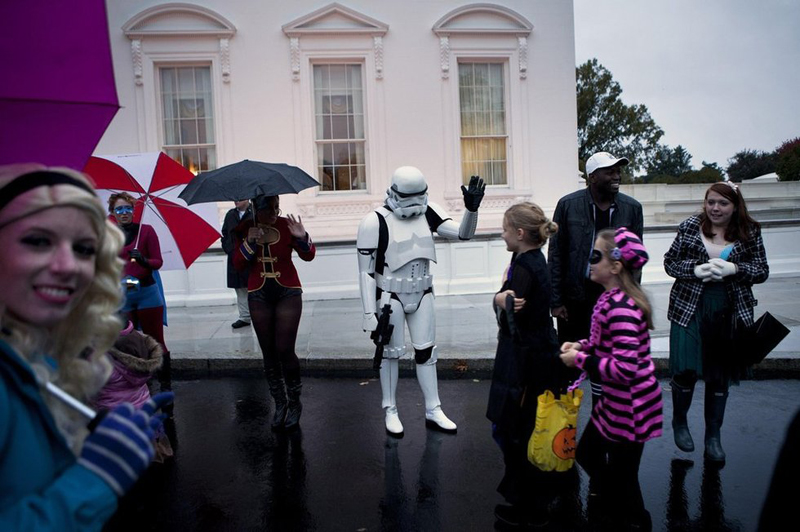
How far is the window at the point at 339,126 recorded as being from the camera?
37.8ft

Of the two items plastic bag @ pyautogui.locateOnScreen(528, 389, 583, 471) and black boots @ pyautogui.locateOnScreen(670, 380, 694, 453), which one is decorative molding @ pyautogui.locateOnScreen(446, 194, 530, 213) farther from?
plastic bag @ pyautogui.locateOnScreen(528, 389, 583, 471)

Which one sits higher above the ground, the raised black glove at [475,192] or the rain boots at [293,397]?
the raised black glove at [475,192]

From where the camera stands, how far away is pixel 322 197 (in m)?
11.5

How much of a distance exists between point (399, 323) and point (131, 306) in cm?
225

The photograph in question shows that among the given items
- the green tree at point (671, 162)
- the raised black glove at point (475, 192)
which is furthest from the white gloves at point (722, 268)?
the green tree at point (671, 162)

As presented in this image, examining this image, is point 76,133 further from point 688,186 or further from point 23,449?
point 688,186

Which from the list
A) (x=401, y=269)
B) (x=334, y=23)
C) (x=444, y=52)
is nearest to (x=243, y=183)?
(x=401, y=269)

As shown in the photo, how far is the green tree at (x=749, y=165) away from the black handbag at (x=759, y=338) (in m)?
31.5

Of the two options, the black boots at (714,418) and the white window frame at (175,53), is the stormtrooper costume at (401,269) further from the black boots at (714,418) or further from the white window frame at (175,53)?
the white window frame at (175,53)

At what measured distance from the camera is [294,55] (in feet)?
36.4

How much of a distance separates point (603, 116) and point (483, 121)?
3078 centimetres

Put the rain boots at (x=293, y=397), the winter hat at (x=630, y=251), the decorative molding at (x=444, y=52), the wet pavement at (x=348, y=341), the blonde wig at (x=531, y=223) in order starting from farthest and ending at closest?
the decorative molding at (x=444, y=52) < the wet pavement at (x=348, y=341) < the rain boots at (x=293, y=397) < the blonde wig at (x=531, y=223) < the winter hat at (x=630, y=251)

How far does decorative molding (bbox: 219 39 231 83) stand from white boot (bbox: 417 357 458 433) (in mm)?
7865

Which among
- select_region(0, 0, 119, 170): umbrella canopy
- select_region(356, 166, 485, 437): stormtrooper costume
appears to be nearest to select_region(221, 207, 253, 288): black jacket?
select_region(356, 166, 485, 437): stormtrooper costume
